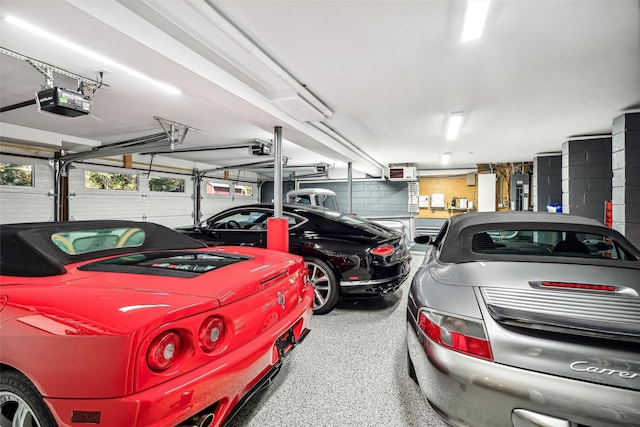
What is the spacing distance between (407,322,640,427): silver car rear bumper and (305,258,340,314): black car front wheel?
2.01 m

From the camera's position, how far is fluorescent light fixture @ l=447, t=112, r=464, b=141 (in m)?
4.59

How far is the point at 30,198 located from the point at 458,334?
7.42 meters

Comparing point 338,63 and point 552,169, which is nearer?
point 338,63

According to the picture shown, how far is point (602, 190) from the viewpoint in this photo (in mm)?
5891

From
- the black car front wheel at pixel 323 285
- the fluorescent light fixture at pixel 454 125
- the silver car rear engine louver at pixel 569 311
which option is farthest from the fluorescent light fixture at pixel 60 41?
the fluorescent light fixture at pixel 454 125

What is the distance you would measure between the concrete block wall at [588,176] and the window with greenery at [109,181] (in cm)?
1000

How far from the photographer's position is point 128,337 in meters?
0.93

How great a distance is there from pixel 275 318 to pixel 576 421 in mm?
1264

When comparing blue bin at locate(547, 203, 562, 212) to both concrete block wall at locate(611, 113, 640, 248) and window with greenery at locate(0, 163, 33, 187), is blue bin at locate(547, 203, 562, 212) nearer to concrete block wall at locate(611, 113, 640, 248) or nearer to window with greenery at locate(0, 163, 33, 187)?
concrete block wall at locate(611, 113, 640, 248)

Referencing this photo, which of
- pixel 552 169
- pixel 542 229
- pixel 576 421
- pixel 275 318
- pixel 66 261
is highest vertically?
pixel 552 169

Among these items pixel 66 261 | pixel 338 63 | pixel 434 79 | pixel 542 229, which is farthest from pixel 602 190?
pixel 66 261

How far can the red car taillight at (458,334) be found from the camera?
1.21 m

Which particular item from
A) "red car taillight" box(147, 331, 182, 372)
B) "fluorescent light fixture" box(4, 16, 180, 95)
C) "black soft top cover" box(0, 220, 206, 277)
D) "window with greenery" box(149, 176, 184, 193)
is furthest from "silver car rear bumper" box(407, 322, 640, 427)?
"window with greenery" box(149, 176, 184, 193)

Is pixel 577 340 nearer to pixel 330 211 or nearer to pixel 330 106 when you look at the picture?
pixel 330 211
